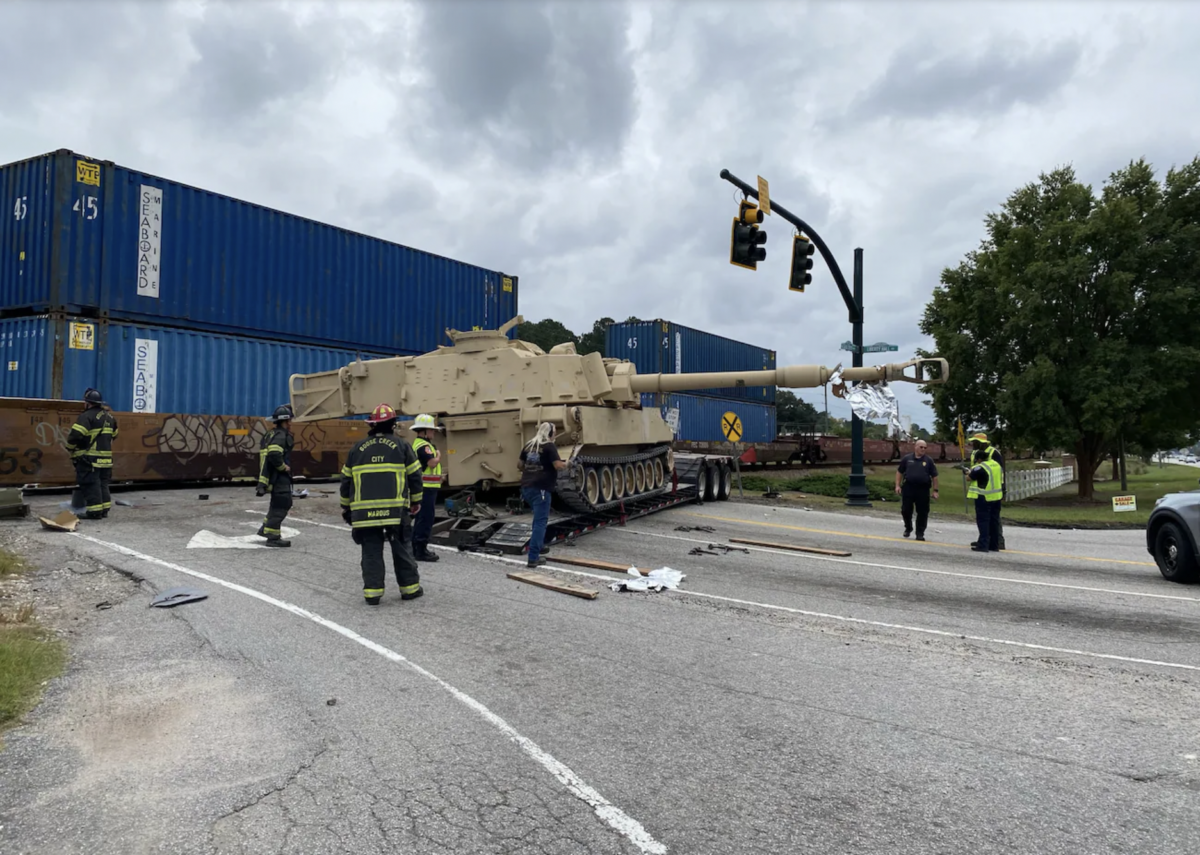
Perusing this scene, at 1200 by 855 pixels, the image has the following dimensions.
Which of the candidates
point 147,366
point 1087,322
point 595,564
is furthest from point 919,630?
point 1087,322

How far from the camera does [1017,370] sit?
2433 centimetres

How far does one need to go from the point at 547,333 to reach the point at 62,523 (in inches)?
2373

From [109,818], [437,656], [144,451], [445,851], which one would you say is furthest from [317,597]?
[144,451]

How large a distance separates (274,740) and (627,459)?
10.2 m

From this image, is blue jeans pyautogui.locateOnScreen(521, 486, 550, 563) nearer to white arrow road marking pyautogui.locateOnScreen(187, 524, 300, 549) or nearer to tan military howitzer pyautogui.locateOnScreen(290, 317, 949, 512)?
tan military howitzer pyautogui.locateOnScreen(290, 317, 949, 512)

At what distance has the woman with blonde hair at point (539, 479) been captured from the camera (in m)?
9.03

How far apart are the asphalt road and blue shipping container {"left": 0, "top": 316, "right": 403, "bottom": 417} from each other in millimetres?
9045

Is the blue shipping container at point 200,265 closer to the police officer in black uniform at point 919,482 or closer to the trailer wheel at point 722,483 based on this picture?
the trailer wheel at point 722,483

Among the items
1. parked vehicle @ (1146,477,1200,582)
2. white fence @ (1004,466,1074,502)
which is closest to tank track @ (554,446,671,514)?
parked vehicle @ (1146,477,1200,582)

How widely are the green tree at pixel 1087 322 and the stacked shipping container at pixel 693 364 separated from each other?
8106 millimetres

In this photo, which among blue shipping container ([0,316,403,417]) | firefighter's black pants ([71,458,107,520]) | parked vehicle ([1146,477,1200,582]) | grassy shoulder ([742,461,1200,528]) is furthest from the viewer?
grassy shoulder ([742,461,1200,528])

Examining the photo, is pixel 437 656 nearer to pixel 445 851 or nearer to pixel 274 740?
pixel 274 740

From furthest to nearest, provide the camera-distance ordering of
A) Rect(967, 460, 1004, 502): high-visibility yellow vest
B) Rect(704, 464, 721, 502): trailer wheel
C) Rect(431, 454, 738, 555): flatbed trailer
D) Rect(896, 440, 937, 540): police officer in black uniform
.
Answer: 1. Rect(704, 464, 721, 502): trailer wheel
2. Rect(896, 440, 937, 540): police officer in black uniform
3. Rect(967, 460, 1004, 502): high-visibility yellow vest
4. Rect(431, 454, 738, 555): flatbed trailer

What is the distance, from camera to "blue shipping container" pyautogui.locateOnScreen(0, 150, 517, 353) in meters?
15.4
